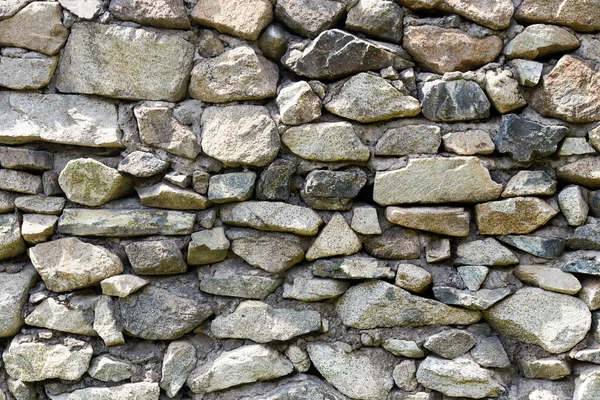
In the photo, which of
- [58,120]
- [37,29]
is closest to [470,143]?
[58,120]

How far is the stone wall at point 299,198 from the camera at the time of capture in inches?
61.6

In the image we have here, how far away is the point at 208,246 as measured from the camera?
165 cm

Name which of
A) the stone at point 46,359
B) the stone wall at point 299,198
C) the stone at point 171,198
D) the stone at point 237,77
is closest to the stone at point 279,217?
the stone wall at point 299,198

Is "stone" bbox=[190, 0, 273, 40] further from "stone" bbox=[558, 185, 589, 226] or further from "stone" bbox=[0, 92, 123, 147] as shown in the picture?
"stone" bbox=[558, 185, 589, 226]

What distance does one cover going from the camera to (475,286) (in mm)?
1579

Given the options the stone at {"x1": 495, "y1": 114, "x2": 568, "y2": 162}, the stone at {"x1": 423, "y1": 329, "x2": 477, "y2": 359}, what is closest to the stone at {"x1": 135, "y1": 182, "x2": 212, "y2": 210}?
the stone at {"x1": 423, "y1": 329, "x2": 477, "y2": 359}

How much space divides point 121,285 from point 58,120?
586 millimetres

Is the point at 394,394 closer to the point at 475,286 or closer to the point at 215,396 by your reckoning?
the point at 475,286

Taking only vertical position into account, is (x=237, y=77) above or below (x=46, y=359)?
above

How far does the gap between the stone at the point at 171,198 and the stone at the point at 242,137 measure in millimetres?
148

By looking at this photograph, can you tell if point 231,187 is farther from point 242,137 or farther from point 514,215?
point 514,215

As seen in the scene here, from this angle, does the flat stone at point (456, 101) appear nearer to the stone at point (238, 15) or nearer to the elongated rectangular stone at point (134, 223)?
the stone at point (238, 15)

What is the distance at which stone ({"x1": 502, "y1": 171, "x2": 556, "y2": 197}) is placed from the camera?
1560 millimetres

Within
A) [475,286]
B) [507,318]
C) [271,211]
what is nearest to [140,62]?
[271,211]
